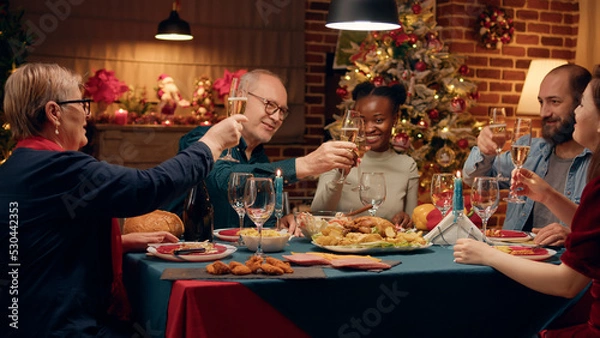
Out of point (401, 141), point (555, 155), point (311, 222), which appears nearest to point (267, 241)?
point (311, 222)

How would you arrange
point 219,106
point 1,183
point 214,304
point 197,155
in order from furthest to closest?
1. point 219,106
2. point 197,155
3. point 1,183
4. point 214,304

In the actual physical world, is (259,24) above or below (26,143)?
above

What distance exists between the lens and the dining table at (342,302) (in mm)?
1960

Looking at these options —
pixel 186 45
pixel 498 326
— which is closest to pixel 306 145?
pixel 186 45

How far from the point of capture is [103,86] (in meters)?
6.37

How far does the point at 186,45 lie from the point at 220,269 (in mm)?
5096

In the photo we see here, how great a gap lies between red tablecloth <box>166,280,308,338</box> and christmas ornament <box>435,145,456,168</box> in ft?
12.9

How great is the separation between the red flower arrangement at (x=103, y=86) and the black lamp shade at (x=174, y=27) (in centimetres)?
55

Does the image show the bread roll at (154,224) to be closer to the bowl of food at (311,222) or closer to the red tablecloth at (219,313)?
the bowl of food at (311,222)

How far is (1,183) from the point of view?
2088mm

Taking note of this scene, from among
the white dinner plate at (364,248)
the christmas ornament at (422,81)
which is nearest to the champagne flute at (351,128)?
the white dinner plate at (364,248)

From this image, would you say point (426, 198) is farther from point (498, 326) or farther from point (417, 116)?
point (498, 326)

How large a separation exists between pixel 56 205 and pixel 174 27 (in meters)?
4.34

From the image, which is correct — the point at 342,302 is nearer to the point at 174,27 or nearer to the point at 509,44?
the point at 174,27
